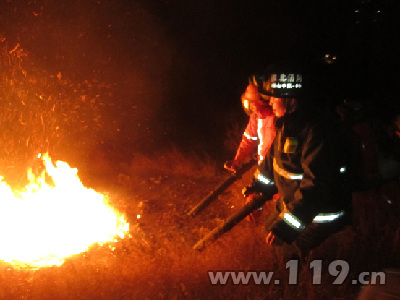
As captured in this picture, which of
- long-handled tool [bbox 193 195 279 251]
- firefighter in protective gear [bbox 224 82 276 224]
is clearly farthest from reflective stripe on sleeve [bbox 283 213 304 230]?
firefighter in protective gear [bbox 224 82 276 224]

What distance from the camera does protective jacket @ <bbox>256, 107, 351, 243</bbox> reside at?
9.78 feet

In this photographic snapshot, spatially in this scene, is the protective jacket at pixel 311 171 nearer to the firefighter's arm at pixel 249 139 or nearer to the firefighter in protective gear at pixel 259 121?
the firefighter in protective gear at pixel 259 121

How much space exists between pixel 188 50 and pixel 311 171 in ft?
25.1

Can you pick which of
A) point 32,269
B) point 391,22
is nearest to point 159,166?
point 32,269

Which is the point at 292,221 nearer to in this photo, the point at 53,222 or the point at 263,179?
the point at 263,179

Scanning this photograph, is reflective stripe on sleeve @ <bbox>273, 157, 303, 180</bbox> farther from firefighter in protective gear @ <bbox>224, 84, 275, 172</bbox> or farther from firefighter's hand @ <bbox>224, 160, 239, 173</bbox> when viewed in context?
firefighter's hand @ <bbox>224, 160, 239, 173</bbox>

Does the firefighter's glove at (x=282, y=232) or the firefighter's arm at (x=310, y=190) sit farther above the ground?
the firefighter's arm at (x=310, y=190)

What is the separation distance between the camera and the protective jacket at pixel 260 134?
15.0ft

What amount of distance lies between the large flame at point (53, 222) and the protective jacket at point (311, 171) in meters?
2.42

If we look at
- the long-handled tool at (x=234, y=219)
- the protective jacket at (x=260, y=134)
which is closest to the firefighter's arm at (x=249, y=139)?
the protective jacket at (x=260, y=134)

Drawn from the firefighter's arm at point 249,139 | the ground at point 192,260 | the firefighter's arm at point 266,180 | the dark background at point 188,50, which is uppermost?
the dark background at point 188,50

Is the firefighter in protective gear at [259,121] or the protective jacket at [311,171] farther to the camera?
the firefighter in protective gear at [259,121]

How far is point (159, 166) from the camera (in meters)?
7.92

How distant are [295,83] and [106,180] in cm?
486
